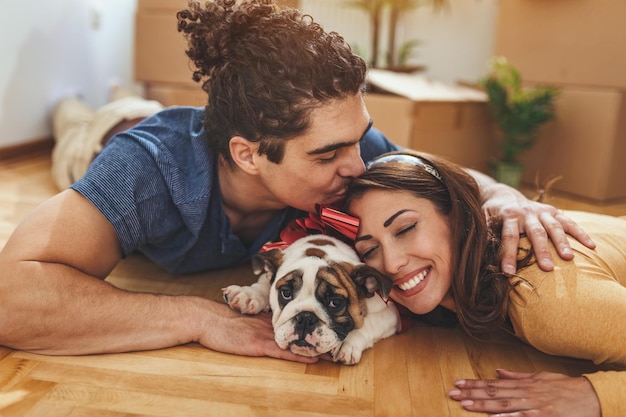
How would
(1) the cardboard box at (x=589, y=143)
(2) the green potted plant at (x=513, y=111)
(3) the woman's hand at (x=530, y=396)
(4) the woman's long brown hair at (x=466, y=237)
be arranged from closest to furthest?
(3) the woman's hand at (x=530, y=396) < (4) the woman's long brown hair at (x=466, y=237) < (1) the cardboard box at (x=589, y=143) < (2) the green potted plant at (x=513, y=111)

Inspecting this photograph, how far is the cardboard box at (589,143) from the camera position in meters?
3.19

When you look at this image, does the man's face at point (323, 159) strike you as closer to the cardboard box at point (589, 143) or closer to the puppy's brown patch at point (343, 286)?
the puppy's brown patch at point (343, 286)

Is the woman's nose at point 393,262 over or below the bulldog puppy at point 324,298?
over

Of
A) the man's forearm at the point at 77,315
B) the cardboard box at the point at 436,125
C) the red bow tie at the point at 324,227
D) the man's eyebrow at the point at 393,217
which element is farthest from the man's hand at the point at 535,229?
the cardboard box at the point at 436,125

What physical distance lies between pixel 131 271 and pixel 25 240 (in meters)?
0.64

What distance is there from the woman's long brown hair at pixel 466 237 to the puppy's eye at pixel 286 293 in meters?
0.31

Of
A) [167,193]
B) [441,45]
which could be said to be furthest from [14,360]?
[441,45]

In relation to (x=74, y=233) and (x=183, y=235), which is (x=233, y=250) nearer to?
(x=183, y=235)

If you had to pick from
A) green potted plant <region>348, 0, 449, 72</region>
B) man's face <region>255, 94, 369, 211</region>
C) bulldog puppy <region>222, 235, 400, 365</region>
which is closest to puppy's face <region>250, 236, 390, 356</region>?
bulldog puppy <region>222, 235, 400, 365</region>

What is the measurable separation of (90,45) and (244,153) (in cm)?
326

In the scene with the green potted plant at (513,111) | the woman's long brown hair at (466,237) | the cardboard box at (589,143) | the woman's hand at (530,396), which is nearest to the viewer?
the woman's hand at (530,396)

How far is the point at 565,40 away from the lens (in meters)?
3.32

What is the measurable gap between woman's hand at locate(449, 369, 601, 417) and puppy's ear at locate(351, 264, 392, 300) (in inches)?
10.0

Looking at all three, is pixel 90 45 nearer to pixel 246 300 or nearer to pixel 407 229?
pixel 246 300
